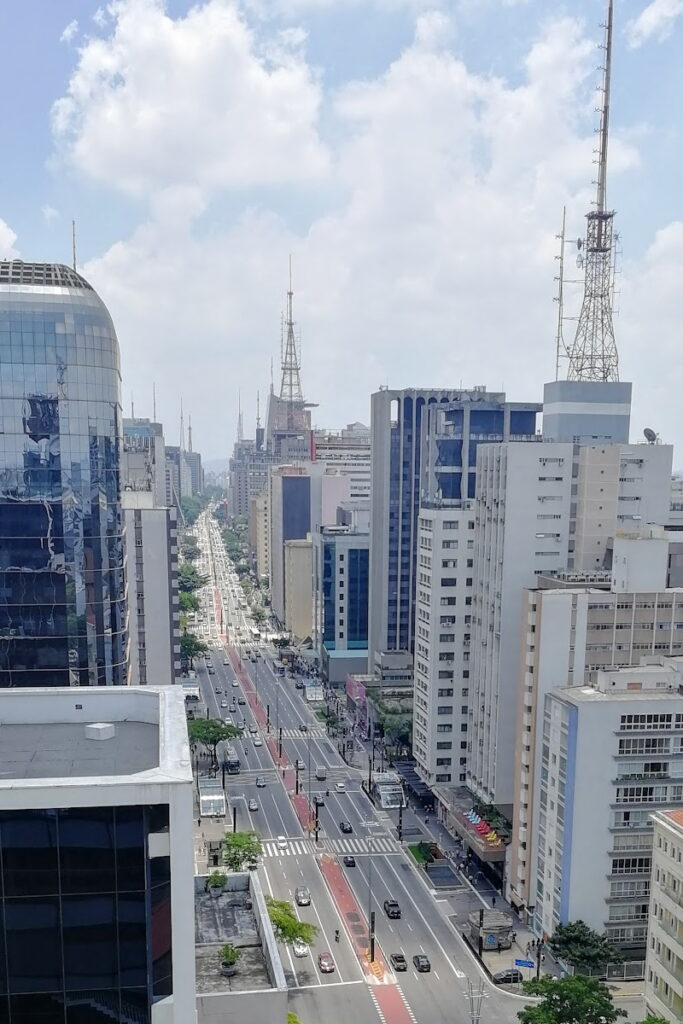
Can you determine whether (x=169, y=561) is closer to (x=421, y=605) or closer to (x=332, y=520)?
(x=421, y=605)

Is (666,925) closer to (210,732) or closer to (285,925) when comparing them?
(285,925)

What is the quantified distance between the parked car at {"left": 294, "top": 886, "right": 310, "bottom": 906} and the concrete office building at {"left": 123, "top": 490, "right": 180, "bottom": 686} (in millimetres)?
24487

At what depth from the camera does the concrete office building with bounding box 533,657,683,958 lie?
159ft

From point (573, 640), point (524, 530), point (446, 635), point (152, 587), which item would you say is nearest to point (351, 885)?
point (446, 635)

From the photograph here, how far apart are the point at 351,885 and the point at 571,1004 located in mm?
23740

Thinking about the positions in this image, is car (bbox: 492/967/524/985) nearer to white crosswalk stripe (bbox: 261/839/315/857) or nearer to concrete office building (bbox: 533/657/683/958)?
concrete office building (bbox: 533/657/683/958)

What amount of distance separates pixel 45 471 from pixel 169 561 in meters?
31.0

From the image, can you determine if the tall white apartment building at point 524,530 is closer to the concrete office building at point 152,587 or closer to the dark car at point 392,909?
the dark car at point 392,909

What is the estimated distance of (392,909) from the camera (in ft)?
184

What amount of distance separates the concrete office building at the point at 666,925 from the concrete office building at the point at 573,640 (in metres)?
11.5

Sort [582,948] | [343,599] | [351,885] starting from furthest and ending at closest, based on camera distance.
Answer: [343,599] → [351,885] → [582,948]

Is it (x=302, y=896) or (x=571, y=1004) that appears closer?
(x=571, y=1004)

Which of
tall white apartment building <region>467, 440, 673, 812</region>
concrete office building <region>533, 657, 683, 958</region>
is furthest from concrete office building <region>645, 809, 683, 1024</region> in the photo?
tall white apartment building <region>467, 440, 673, 812</region>

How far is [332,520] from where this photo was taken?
529 feet
